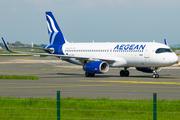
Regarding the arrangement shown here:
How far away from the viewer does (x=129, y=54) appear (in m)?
35.6

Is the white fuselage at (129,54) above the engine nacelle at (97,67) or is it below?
above

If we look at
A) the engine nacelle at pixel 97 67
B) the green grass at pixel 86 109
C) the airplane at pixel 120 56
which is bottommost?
the green grass at pixel 86 109

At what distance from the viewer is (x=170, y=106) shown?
14.7 m

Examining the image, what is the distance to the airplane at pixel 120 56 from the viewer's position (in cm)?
3392

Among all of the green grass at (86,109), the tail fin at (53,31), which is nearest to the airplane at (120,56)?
the tail fin at (53,31)

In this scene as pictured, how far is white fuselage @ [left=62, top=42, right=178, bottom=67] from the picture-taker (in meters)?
33.6

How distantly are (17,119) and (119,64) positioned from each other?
2485 cm

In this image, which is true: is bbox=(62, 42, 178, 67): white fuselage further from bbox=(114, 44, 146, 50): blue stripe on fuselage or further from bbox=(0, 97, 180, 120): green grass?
bbox=(0, 97, 180, 120): green grass

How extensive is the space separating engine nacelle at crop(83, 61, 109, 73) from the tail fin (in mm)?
9689

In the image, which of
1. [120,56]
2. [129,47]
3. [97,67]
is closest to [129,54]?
[129,47]

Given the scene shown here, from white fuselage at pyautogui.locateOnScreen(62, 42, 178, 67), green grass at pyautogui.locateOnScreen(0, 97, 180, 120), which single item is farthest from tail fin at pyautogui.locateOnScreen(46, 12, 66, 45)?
green grass at pyautogui.locateOnScreen(0, 97, 180, 120)

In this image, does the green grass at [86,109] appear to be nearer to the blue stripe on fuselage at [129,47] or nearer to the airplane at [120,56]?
the airplane at [120,56]

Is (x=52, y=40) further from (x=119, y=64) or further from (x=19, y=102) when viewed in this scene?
(x=19, y=102)

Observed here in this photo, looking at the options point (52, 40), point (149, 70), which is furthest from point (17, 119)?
point (52, 40)
